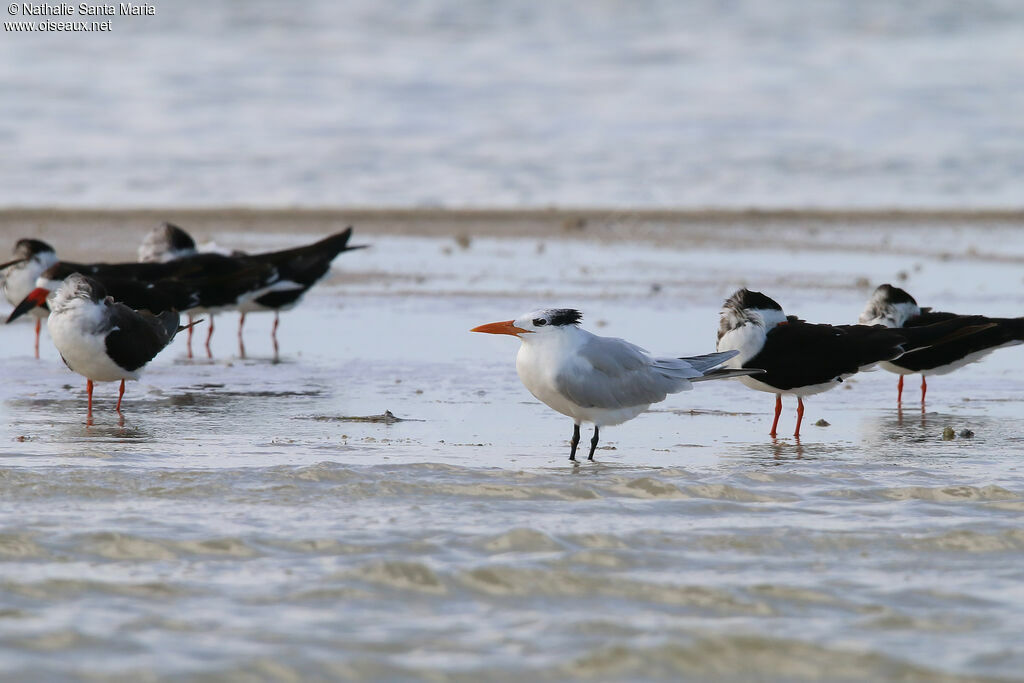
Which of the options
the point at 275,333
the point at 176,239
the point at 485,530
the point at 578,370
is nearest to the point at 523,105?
the point at 176,239

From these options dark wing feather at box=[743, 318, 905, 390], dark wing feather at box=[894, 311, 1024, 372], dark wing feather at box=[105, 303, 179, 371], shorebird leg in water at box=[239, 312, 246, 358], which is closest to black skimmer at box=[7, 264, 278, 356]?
shorebird leg in water at box=[239, 312, 246, 358]

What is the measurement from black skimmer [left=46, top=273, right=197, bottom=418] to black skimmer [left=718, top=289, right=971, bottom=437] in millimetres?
3047

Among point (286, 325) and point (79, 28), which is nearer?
point (286, 325)

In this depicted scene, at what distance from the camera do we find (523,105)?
71.3 feet

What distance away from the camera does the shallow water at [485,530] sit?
3.50 meters

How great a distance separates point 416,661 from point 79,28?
2547 centimetres

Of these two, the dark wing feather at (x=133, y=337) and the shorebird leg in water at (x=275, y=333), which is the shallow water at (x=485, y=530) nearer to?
the dark wing feather at (x=133, y=337)

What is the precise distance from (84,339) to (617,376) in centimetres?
276

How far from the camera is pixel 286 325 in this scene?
10.0m

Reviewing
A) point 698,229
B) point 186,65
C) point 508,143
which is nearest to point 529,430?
point 698,229

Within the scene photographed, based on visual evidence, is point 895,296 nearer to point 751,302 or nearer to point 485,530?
point 751,302

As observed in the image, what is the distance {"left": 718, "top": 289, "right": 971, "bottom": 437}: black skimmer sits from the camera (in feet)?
21.8

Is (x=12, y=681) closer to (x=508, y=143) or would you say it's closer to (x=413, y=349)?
(x=413, y=349)

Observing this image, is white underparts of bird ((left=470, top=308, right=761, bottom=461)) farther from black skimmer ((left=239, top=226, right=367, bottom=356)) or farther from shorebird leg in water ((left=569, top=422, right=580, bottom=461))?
black skimmer ((left=239, top=226, right=367, bottom=356))
